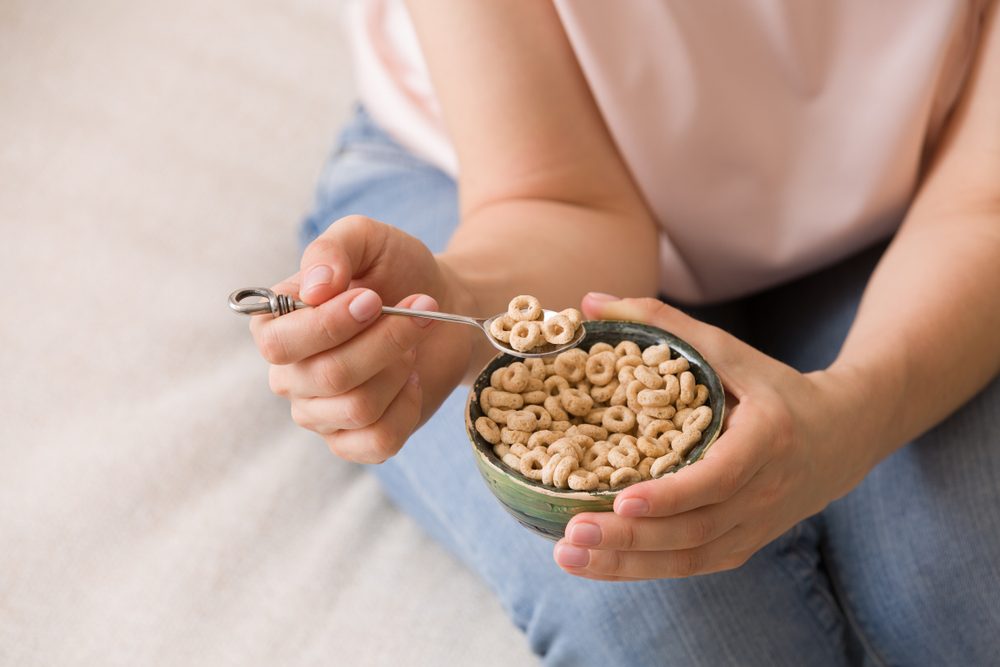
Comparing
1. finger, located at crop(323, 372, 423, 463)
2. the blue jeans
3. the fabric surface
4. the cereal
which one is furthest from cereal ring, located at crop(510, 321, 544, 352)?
the fabric surface

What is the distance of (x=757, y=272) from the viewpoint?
1246 millimetres

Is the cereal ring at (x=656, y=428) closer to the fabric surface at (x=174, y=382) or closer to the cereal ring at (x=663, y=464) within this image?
the cereal ring at (x=663, y=464)

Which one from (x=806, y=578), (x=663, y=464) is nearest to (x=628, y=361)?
(x=663, y=464)

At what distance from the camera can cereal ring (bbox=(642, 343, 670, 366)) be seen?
832 millimetres

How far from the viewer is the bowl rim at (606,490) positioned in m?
0.72

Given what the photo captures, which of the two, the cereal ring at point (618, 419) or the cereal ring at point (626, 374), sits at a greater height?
the cereal ring at point (626, 374)

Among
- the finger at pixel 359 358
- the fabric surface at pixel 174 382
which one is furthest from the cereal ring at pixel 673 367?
the fabric surface at pixel 174 382

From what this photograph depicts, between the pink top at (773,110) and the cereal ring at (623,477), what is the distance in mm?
537

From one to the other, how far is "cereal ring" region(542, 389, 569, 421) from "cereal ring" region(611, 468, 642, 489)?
99mm

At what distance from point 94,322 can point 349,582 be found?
53cm

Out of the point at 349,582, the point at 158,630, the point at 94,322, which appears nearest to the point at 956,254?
the point at 349,582

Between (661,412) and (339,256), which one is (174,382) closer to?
(339,256)

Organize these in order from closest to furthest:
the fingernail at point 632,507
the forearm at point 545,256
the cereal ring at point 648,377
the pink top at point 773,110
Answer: the fingernail at point 632,507 → the cereal ring at point 648,377 → the forearm at point 545,256 → the pink top at point 773,110

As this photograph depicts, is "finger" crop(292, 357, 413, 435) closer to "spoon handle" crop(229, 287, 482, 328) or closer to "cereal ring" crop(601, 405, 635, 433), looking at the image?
"spoon handle" crop(229, 287, 482, 328)
